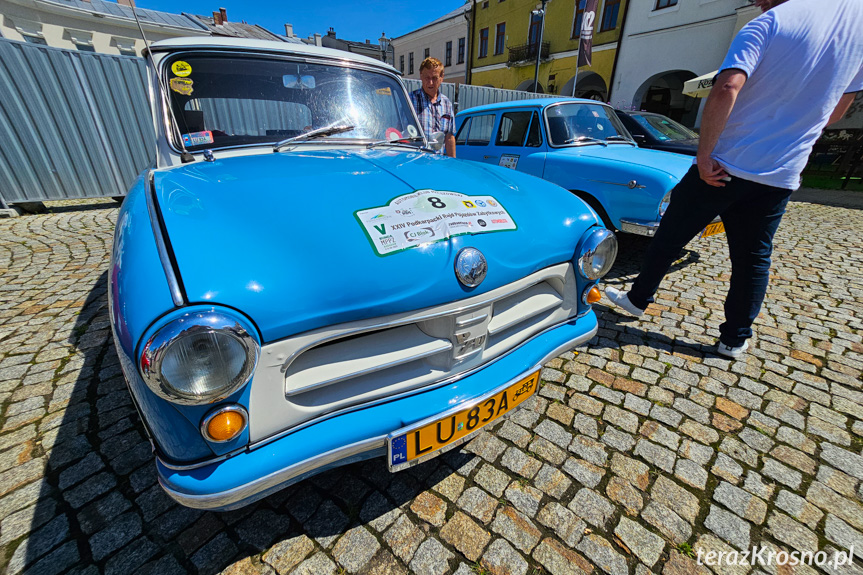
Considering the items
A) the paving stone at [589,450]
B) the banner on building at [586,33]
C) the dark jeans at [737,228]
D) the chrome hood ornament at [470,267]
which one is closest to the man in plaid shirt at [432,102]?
the dark jeans at [737,228]

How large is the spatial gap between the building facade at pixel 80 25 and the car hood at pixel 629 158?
1532cm

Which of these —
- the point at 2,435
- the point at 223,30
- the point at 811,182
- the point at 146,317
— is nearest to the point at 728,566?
the point at 146,317

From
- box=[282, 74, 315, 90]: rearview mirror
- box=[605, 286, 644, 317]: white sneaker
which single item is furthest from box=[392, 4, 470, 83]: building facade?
box=[282, 74, 315, 90]: rearview mirror

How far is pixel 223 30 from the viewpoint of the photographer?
63.6 feet

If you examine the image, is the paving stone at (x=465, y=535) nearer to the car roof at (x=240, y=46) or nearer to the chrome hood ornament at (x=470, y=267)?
the chrome hood ornament at (x=470, y=267)

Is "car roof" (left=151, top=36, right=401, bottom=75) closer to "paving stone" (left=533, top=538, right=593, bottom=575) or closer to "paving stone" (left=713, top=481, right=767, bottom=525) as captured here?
"paving stone" (left=533, top=538, right=593, bottom=575)

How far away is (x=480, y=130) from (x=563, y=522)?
198 inches

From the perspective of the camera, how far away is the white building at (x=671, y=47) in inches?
524

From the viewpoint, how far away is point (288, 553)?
1452 mm

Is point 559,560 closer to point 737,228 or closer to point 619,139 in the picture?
point 737,228

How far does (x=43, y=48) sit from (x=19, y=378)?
623 cm

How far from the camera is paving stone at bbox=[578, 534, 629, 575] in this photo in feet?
4.63

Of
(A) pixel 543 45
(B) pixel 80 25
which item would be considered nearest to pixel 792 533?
(A) pixel 543 45

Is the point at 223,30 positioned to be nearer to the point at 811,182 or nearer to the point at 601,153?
the point at 601,153
